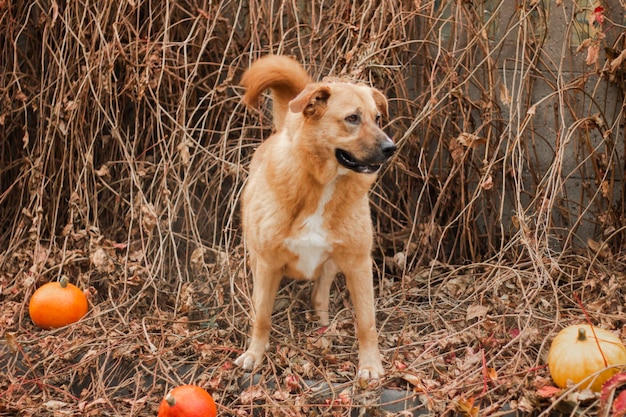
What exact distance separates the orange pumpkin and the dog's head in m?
1.21

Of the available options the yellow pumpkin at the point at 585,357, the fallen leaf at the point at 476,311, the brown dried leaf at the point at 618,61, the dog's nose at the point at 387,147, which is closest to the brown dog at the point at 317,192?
the dog's nose at the point at 387,147

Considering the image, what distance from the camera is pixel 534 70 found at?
4.64 m

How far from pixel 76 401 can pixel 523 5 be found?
334 cm

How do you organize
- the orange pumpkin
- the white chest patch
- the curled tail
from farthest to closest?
1. the curled tail
2. the white chest patch
3. the orange pumpkin

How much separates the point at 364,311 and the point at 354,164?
74 cm

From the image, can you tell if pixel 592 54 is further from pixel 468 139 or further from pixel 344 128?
pixel 344 128

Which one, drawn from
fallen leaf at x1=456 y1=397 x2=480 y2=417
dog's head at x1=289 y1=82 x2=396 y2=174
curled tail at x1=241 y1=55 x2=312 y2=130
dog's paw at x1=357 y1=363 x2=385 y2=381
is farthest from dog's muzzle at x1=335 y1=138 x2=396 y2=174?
fallen leaf at x1=456 y1=397 x2=480 y2=417

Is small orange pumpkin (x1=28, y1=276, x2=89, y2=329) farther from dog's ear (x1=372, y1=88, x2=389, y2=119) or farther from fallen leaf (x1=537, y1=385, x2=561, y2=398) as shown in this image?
fallen leaf (x1=537, y1=385, x2=561, y2=398)

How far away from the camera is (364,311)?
358 centimetres

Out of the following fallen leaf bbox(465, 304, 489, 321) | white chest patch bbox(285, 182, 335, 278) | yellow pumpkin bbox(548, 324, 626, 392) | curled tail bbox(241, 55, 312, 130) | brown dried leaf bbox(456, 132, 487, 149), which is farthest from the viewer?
brown dried leaf bbox(456, 132, 487, 149)

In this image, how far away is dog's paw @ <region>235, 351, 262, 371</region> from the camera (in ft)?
12.0

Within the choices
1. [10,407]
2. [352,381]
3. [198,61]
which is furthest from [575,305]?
[10,407]

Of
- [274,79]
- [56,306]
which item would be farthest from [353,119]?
[56,306]

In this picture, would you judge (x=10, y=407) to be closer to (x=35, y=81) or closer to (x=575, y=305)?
(x=35, y=81)
